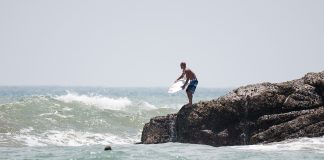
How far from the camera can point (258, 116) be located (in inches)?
741

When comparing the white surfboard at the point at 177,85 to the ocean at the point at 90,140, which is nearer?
the ocean at the point at 90,140

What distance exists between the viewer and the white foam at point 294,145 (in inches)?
659

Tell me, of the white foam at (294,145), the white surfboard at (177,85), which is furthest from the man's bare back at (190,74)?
the white foam at (294,145)

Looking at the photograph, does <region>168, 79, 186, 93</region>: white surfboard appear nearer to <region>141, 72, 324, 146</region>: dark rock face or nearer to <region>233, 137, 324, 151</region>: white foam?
<region>141, 72, 324, 146</region>: dark rock face

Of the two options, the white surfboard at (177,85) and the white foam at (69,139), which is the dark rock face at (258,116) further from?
the white foam at (69,139)

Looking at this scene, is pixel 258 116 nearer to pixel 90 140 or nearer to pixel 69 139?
pixel 90 140

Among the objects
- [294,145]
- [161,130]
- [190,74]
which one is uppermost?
[190,74]

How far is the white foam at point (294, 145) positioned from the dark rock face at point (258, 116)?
418 millimetres

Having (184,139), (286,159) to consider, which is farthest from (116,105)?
(286,159)

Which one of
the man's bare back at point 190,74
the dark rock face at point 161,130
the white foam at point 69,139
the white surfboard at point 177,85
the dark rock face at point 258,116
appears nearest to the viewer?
the dark rock face at point 258,116

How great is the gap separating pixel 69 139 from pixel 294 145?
11.8m

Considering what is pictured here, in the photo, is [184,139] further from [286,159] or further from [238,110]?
[286,159]

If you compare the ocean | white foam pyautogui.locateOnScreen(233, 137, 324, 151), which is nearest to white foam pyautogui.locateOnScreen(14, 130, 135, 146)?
the ocean

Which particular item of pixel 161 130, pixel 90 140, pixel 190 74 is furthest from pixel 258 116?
pixel 90 140
